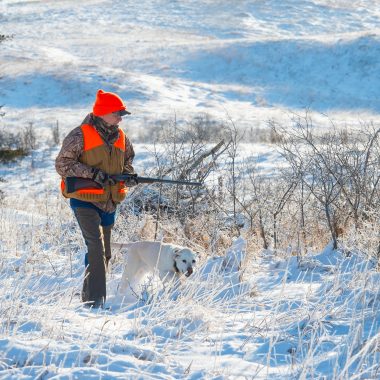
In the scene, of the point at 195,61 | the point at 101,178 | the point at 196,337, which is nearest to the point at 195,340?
A: the point at 196,337

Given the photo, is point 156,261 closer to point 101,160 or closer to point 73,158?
point 101,160

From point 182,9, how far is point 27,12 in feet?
45.3

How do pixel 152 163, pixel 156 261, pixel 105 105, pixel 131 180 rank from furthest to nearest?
pixel 152 163 → pixel 156 261 → pixel 131 180 → pixel 105 105

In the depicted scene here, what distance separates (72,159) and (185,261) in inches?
53.6

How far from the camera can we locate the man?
552 centimetres

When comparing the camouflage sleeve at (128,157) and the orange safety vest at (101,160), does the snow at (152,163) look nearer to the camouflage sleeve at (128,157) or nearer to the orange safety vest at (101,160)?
the orange safety vest at (101,160)

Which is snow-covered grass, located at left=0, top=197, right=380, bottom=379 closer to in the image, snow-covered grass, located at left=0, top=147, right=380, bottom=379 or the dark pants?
snow-covered grass, located at left=0, top=147, right=380, bottom=379

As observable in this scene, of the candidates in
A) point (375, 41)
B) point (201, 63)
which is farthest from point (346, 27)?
point (201, 63)

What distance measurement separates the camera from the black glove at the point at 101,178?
552 cm

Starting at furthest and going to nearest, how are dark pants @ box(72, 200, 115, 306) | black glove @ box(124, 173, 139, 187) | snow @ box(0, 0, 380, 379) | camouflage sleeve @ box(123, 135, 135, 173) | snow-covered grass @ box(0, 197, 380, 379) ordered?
1. camouflage sleeve @ box(123, 135, 135, 173)
2. black glove @ box(124, 173, 139, 187)
3. dark pants @ box(72, 200, 115, 306)
4. snow @ box(0, 0, 380, 379)
5. snow-covered grass @ box(0, 197, 380, 379)

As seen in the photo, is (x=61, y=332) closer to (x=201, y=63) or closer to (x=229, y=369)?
(x=229, y=369)

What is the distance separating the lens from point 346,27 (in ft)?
176

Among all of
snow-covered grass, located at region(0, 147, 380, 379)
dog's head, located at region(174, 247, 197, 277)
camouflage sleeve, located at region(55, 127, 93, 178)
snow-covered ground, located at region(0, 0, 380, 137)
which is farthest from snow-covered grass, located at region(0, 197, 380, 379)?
snow-covered ground, located at region(0, 0, 380, 137)

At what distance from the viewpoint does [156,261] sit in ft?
20.4
